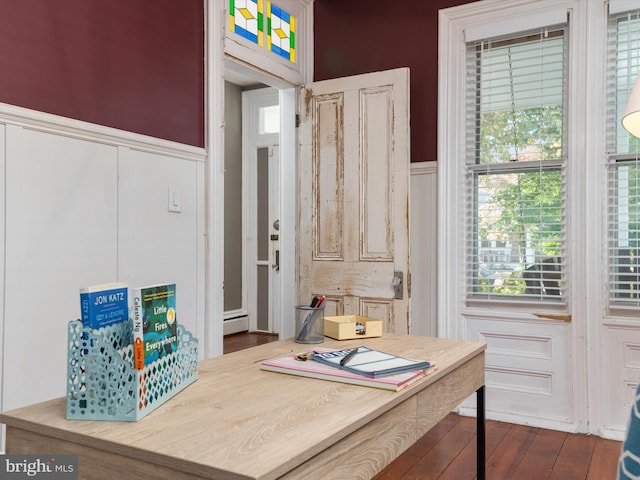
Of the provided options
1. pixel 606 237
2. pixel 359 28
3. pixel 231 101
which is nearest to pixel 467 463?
pixel 606 237

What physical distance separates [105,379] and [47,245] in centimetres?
141

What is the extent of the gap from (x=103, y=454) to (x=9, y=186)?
1.53m

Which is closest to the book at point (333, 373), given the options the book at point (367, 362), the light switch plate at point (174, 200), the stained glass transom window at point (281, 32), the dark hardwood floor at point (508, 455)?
the book at point (367, 362)

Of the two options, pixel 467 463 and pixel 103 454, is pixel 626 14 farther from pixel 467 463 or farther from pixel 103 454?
pixel 103 454

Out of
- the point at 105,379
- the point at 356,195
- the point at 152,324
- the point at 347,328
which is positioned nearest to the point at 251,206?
the point at 356,195

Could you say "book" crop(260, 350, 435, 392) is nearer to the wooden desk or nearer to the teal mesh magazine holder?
the wooden desk

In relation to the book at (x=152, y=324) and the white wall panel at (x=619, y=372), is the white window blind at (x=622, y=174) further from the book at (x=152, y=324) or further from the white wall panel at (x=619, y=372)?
the book at (x=152, y=324)

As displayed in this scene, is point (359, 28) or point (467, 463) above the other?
point (359, 28)

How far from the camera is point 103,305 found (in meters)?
1.18

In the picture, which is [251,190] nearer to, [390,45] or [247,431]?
[390,45]

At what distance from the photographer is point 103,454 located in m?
1.05

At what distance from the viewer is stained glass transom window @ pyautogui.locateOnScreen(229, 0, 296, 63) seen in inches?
136

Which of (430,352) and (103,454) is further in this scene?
(430,352)

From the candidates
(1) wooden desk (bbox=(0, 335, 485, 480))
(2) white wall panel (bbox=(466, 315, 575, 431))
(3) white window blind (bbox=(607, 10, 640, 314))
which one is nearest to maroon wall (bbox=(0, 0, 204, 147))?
(1) wooden desk (bbox=(0, 335, 485, 480))
